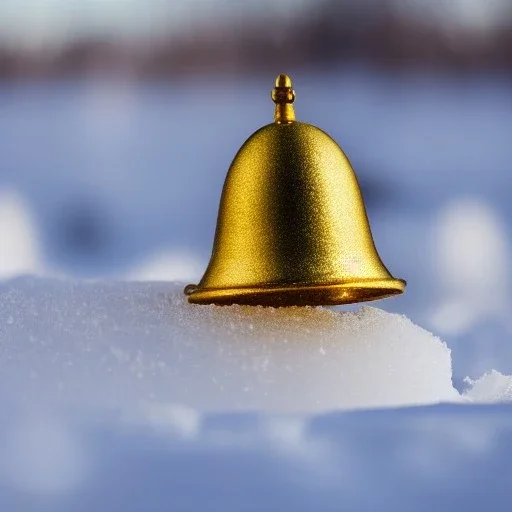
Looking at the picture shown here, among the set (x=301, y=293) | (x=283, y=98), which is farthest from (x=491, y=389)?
(x=283, y=98)

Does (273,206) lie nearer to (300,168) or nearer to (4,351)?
(300,168)

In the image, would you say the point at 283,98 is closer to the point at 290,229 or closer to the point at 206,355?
the point at 290,229

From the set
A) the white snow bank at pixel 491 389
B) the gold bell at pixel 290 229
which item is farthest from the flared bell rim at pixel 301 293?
the white snow bank at pixel 491 389

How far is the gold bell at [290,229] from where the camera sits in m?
0.97

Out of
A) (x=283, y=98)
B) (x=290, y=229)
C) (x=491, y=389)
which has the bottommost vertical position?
(x=491, y=389)

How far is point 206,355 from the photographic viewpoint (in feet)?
3.19

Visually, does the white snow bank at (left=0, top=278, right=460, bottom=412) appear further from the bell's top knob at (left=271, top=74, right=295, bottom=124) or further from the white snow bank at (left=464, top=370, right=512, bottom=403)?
the bell's top knob at (left=271, top=74, right=295, bottom=124)

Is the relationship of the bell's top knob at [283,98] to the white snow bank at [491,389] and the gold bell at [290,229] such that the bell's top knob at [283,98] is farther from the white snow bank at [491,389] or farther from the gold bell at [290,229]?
the white snow bank at [491,389]

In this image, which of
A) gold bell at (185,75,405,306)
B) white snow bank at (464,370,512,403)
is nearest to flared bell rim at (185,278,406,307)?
gold bell at (185,75,405,306)

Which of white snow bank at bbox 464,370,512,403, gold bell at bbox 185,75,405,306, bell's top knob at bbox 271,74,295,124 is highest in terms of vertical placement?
bell's top knob at bbox 271,74,295,124

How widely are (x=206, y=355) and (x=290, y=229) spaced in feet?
0.49

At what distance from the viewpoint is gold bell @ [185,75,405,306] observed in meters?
0.97

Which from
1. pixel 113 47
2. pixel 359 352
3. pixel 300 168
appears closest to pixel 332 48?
pixel 113 47

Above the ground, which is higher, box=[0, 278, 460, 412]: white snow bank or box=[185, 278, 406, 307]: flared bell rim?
box=[185, 278, 406, 307]: flared bell rim
